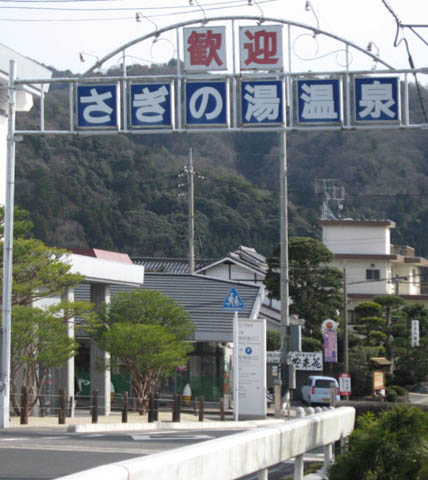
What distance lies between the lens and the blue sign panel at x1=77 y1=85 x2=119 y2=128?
18.7 m

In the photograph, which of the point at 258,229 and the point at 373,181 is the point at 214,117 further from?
the point at 373,181

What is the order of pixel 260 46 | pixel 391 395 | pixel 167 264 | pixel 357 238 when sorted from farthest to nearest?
pixel 167 264, pixel 357 238, pixel 391 395, pixel 260 46

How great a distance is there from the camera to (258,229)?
84.6m

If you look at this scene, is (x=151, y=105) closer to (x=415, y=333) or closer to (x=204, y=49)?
(x=204, y=49)

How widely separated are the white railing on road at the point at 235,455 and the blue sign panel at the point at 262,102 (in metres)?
10.7

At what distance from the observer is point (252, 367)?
2589 centimetres

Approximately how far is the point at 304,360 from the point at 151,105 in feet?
45.1

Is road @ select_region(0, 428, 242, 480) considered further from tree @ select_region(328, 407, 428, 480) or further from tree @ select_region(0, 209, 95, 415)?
tree @ select_region(0, 209, 95, 415)

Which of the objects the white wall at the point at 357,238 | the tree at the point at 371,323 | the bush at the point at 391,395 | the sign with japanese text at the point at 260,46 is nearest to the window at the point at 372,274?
the white wall at the point at 357,238


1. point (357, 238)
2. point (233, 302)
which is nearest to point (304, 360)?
point (233, 302)

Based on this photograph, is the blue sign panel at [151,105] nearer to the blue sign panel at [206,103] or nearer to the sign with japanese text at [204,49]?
the blue sign panel at [206,103]

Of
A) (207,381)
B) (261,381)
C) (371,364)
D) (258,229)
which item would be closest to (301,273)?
(371,364)

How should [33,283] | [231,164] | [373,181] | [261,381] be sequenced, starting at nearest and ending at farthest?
[33,283] → [261,381] → [373,181] → [231,164]

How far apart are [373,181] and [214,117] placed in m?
83.0
